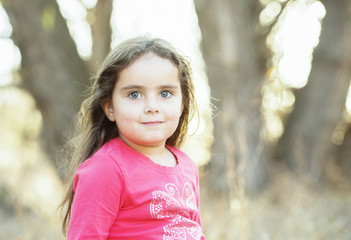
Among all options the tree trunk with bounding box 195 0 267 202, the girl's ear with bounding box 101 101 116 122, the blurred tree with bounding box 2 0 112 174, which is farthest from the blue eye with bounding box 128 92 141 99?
the tree trunk with bounding box 195 0 267 202

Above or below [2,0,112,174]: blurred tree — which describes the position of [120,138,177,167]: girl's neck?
below

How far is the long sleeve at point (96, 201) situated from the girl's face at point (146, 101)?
0.66 feet

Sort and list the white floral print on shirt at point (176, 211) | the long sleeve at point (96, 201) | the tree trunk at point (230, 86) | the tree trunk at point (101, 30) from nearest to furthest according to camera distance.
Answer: the long sleeve at point (96, 201)
the white floral print on shirt at point (176, 211)
the tree trunk at point (101, 30)
the tree trunk at point (230, 86)

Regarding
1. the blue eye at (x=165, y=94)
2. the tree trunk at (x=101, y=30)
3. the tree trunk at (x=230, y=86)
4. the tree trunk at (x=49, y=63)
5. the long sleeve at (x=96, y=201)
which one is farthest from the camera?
the tree trunk at (x=230, y=86)

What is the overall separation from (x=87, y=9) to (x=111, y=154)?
300 cm

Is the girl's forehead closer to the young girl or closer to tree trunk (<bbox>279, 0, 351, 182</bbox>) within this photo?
the young girl

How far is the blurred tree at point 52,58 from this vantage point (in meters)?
4.14

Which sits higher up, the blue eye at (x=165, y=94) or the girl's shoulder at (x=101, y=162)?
the blue eye at (x=165, y=94)

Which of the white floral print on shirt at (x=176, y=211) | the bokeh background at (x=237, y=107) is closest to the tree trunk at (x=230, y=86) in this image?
the bokeh background at (x=237, y=107)

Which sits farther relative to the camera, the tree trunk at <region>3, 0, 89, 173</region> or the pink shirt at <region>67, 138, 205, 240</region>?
the tree trunk at <region>3, 0, 89, 173</region>

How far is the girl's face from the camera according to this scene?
1665 millimetres

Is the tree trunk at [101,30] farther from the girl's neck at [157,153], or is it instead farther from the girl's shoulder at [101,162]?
the girl's shoulder at [101,162]

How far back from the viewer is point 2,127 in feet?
32.5

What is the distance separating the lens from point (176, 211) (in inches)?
66.8
